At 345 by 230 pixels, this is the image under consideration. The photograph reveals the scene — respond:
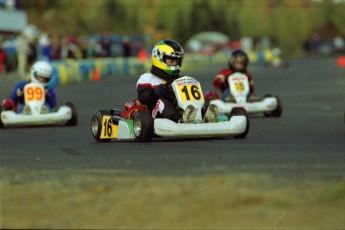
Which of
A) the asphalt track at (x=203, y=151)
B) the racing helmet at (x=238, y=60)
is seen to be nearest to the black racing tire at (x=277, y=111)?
the asphalt track at (x=203, y=151)

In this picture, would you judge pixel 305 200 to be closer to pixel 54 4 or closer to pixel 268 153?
pixel 268 153

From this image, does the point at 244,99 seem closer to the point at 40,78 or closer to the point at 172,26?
the point at 40,78

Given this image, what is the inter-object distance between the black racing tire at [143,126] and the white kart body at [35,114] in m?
4.40

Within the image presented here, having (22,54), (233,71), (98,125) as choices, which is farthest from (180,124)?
(22,54)

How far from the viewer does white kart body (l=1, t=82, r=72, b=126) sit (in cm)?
1644

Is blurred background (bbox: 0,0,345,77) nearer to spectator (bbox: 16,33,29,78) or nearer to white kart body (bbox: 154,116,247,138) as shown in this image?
spectator (bbox: 16,33,29,78)

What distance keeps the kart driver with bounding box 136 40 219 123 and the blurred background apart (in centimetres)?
2799

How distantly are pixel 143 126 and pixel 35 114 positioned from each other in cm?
483

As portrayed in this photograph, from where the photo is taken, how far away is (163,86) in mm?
12594

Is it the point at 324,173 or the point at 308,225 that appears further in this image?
the point at 324,173

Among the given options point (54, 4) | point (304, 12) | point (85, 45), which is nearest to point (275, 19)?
point (304, 12)

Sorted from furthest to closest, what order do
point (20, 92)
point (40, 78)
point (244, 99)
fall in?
point (244, 99) → point (40, 78) → point (20, 92)

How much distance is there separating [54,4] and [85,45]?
37.4 meters

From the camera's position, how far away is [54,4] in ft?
291
